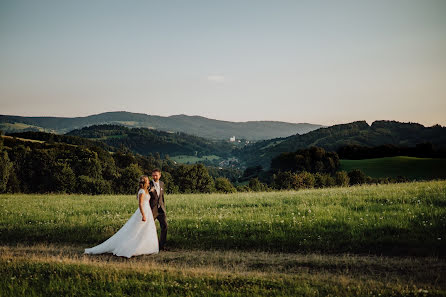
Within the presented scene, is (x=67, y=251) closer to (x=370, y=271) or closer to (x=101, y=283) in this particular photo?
(x=101, y=283)

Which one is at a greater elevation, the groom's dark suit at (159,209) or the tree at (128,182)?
the groom's dark suit at (159,209)

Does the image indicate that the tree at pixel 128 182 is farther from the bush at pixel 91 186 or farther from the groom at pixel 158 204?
the groom at pixel 158 204

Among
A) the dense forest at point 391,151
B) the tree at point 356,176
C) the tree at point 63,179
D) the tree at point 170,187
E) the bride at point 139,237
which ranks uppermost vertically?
the dense forest at point 391,151

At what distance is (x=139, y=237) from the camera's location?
461 inches

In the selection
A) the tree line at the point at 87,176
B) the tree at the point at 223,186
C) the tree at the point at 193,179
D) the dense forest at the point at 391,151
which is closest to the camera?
the tree line at the point at 87,176

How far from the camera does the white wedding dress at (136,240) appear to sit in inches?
→ 451

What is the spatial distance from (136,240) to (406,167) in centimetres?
8485

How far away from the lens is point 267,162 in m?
190

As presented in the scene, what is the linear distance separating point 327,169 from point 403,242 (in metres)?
89.1

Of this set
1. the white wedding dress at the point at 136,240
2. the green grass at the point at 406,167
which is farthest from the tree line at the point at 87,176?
the white wedding dress at the point at 136,240

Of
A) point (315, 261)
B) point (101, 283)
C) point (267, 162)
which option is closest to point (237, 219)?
point (315, 261)

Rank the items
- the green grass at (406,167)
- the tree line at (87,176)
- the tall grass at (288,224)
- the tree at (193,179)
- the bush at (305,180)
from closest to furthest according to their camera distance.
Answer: the tall grass at (288,224)
the tree line at (87,176)
the bush at (305,180)
the green grass at (406,167)
the tree at (193,179)

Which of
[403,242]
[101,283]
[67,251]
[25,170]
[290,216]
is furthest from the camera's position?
[25,170]

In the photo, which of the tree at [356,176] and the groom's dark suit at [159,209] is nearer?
the groom's dark suit at [159,209]
